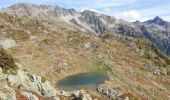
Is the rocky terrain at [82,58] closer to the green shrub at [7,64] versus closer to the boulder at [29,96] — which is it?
the green shrub at [7,64]

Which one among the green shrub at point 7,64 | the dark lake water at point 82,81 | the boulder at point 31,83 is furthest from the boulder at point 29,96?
the dark lake water at point 82,81

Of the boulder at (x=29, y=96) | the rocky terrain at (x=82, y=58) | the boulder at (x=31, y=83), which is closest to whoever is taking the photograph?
the boulder at (x=29, y=96)

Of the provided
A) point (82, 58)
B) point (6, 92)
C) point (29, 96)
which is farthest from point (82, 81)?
point (6, 92)

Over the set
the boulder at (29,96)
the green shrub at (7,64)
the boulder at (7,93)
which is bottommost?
the boulder at (29,96)

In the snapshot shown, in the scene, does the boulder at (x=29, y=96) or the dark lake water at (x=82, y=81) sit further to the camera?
the dark lake water at (x=82, y=81)

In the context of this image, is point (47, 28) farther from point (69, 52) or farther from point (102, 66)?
point (102, 66)

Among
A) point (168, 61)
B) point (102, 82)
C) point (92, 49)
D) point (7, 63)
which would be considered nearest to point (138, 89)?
point (102, 82)

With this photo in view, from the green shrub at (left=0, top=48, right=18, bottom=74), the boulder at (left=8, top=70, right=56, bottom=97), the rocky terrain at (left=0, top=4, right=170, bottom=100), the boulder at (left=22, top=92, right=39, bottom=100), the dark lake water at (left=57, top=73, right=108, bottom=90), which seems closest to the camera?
the boulder at (left=22, top=92, right=39, bottom=100)

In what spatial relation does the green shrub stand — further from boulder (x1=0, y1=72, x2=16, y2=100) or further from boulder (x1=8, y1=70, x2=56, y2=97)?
boulder (x1=0, y1=72, x2=16, y2=100)

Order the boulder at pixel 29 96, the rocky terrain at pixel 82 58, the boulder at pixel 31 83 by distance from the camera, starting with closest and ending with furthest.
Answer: the boulder at pixel 29 96 < the boulder at pixel 31 83 < the rocky terrain at pixel 82 58

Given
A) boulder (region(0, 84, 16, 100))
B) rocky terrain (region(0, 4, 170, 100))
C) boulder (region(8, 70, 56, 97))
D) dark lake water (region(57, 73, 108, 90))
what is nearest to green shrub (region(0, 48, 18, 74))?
boulder (region(8, 70, 56, 97))
